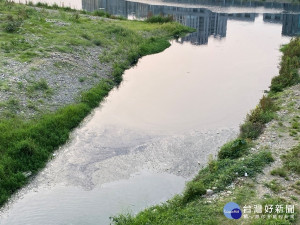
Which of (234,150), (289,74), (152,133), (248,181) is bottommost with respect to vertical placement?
(152,133)

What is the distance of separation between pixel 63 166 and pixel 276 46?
2484 cm

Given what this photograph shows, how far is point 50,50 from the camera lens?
23.1 metres

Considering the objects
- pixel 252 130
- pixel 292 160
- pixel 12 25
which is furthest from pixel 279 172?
pixel 12 25

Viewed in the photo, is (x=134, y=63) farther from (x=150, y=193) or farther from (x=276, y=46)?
(x=150, y=193)

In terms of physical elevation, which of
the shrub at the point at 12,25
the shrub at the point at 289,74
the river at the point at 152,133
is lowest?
the river at the point at 152,133

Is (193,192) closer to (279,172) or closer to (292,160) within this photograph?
(279,172)

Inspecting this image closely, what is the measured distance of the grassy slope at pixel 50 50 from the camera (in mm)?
13495

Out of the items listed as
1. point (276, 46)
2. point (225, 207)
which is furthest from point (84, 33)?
point (225, 207)

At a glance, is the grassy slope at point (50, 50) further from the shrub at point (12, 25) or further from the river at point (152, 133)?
the river at point (152, 133)

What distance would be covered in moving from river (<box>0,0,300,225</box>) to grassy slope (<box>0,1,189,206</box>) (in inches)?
21.8

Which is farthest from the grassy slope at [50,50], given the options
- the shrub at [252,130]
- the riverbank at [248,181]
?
the shrub at [252,130]

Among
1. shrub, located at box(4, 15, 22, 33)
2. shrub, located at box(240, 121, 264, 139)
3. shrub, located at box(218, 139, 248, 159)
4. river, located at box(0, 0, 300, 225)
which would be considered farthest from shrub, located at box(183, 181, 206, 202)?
shrub, located at box(4, 15, 22, 33)

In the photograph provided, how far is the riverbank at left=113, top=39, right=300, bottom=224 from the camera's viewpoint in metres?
10.1

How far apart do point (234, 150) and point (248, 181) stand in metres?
2.45
